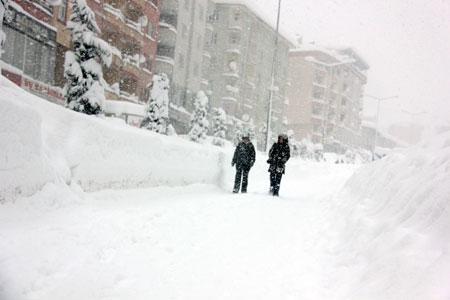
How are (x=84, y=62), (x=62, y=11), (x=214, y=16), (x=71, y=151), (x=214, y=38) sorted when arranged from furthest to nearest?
(x=214, y=38)
(x=214, y=16)
(x=62, y=11)
(x=84, y=62)
(x=71, y=151)

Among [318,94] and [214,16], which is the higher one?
[214,16]

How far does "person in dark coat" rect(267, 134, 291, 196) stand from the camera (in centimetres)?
1102

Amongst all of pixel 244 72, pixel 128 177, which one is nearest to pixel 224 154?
pixel 128 177

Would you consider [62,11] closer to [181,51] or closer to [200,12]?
[181,51]

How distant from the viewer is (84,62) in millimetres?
14594

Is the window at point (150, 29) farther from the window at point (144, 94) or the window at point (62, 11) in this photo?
the window at point (62, 11)

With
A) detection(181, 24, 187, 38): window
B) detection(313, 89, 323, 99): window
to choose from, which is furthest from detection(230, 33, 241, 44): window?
detection(313, 89, 323, 99): window

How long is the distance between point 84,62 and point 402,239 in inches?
540

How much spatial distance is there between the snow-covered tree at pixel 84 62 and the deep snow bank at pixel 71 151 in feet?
18.6

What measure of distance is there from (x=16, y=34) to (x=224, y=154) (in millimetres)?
12253

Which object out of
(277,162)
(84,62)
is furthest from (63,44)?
(277,162)

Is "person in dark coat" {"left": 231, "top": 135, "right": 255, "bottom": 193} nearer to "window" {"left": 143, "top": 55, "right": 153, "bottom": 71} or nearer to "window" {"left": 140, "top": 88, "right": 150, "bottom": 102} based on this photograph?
"window" {"left": 140, "top": 88, "right": 150, "bottom": 102}

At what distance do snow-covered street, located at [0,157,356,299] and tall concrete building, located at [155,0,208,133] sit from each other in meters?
32.1

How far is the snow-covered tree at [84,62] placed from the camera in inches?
550
